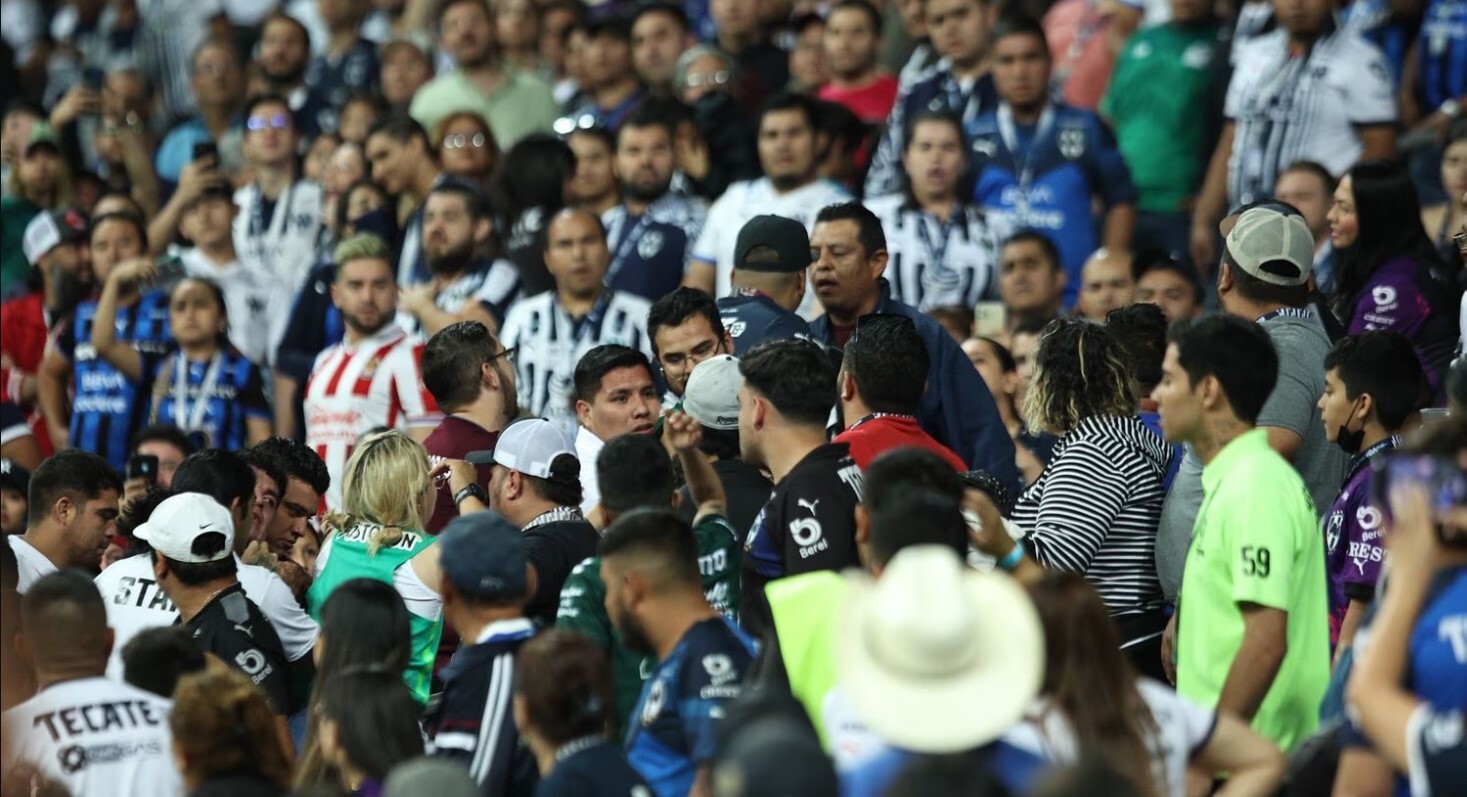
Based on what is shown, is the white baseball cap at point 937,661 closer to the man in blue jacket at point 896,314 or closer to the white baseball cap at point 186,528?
the white baseball cap at point 186,528

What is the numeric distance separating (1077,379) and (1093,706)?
2830 millimetres

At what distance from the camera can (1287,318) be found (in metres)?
7.95

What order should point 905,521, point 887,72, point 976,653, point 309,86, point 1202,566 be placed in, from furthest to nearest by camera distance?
1. point 309,86
2. point 887,72
3. point 1202,566
4. point 905,521
5. point 976,653

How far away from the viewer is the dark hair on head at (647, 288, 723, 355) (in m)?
8.51

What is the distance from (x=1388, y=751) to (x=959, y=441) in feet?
12.4

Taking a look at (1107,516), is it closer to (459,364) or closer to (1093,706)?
(1093,706)

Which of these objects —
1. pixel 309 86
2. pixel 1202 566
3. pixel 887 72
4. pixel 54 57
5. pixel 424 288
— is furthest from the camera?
pixel 54 57

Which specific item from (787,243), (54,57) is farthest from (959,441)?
(54,57)

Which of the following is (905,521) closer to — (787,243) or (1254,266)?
(1254,266)

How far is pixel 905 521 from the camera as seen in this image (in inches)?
219

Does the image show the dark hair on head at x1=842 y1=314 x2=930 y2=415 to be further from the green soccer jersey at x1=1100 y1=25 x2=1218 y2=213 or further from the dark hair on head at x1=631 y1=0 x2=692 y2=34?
the dark hair on head at x1=631 y1=0 x2=692 y2=34

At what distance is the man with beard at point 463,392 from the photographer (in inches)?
336

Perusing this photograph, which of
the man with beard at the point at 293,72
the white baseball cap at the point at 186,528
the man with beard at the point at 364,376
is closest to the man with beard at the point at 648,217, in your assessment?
the man with beard at the point at 364,376

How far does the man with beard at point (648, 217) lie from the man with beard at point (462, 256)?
0.58m
